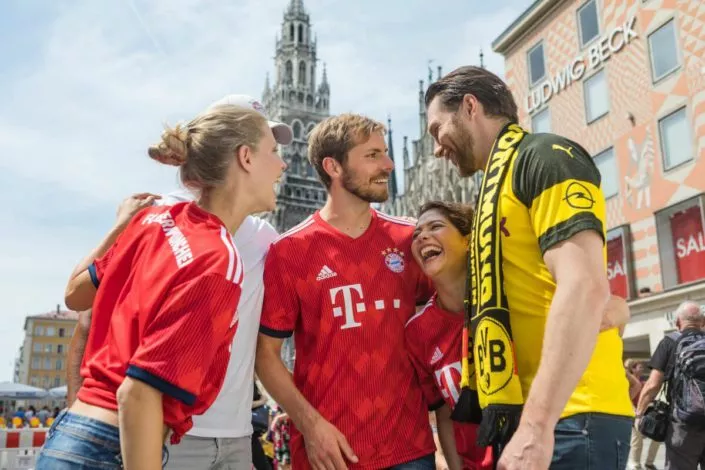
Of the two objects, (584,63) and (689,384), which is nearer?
(689,384)

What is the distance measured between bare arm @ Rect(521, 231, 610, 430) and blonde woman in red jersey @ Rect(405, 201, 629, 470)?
96 cm

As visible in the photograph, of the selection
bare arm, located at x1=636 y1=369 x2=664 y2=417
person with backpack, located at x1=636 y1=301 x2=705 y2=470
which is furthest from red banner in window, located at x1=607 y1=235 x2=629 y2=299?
person with backpack, located at x1=636 y1=301 x2=705 y2=470

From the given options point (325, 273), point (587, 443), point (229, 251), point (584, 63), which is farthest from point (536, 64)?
point (229, 251)

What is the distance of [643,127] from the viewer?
17.6 meters

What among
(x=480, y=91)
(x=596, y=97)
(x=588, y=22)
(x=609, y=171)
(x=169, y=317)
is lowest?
(x=169, y=317)

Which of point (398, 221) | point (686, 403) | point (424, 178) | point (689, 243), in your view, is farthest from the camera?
point (424, 178)

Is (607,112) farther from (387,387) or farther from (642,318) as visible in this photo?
(387,387)

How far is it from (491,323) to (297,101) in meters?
77.8

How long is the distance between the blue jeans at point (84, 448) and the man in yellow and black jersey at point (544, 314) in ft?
3.54

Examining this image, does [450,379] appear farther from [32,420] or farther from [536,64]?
[536,64]

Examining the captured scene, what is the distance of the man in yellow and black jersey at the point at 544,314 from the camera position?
5.55ft

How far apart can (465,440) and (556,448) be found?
86 cm

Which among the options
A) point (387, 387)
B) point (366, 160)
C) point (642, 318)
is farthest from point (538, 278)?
point (642, 318)

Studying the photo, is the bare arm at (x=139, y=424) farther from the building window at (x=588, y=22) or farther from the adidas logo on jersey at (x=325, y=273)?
the building window at (x=588, y=22)
